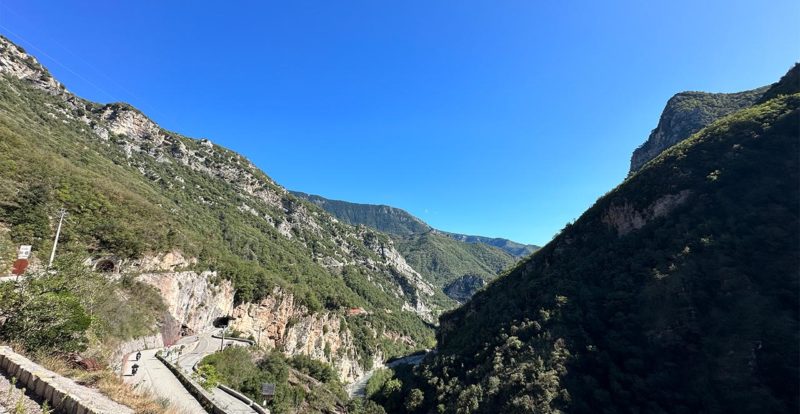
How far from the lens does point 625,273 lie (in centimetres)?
4956

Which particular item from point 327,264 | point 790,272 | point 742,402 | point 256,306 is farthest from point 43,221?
point 327,264

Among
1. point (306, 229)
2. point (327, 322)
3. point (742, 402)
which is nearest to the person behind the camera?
point (742, 402)

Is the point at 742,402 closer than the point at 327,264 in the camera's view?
Yes

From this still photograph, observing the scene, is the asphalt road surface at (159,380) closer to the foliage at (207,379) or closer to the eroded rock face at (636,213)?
the foliage at (207,379)

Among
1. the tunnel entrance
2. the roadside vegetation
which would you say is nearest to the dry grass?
the roadside vegetation

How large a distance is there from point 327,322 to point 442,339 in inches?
1243

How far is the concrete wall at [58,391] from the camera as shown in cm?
646

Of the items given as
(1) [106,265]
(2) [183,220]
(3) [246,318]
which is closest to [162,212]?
(2) [183,220]

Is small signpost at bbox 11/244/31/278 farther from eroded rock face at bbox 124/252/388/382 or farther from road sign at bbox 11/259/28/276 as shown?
eroded rock face at bbox 124/252/388/382

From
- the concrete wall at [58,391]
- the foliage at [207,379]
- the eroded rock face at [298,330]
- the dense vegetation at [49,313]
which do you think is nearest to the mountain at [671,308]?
the foliage at [207,379]

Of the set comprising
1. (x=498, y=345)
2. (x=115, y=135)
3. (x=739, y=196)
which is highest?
(x=115, y=135)

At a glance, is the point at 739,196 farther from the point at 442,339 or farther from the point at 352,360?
the point at 352,360

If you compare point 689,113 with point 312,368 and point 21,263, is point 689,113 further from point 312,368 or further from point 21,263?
point 21,263

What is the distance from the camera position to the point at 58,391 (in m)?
6.64
